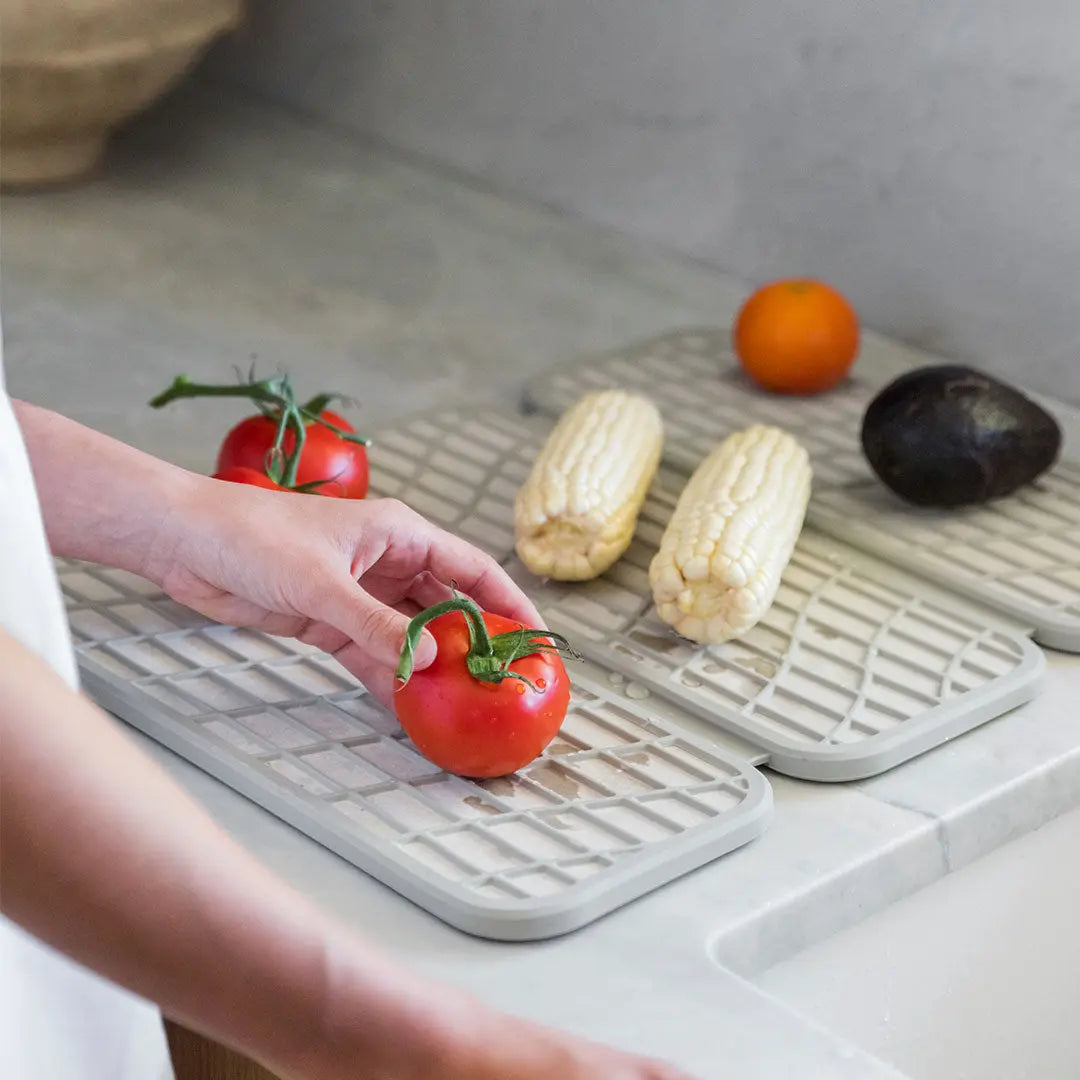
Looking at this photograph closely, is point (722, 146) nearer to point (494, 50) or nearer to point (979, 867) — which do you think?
point (494, 50)

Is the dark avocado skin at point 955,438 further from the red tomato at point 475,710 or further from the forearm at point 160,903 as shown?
the forearm at point 160,903

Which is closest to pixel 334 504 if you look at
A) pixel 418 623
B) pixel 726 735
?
pixel 418 623

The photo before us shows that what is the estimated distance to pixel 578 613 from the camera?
963mm

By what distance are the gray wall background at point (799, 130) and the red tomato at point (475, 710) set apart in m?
0.70


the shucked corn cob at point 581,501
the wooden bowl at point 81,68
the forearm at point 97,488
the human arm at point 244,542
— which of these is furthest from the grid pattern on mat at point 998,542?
the wooden bowl at point 81,68

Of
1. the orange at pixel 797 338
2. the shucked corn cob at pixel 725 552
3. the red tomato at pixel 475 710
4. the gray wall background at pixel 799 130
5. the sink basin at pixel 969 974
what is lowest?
the sink basin at pixel 969 974

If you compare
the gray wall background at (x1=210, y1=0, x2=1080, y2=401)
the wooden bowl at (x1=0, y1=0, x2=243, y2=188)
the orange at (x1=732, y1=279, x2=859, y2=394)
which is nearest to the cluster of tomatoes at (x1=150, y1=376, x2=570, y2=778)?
the orange at (x1=732, y1=279, x2=859, y2=394)

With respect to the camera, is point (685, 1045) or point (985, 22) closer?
point (685, 1045)

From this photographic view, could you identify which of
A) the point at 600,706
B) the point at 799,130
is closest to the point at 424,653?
the point at 600,706

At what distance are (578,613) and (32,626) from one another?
0.43 metres

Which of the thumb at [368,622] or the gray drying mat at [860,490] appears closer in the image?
the thumb at [368,622]

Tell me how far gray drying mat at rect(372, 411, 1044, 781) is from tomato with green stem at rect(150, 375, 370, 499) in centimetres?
8

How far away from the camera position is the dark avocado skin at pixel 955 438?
1052 millimetres

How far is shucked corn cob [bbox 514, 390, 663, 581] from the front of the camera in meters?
0.97
